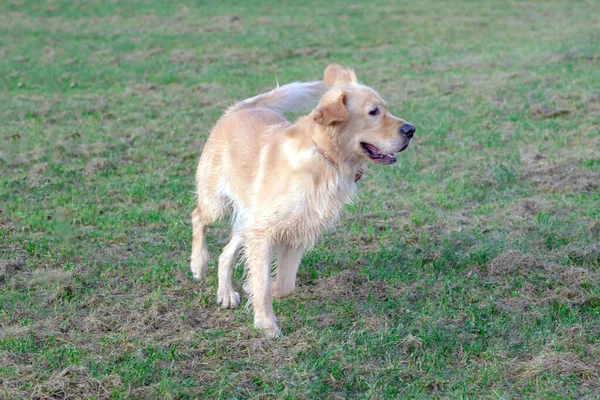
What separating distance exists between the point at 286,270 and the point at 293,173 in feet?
2.41

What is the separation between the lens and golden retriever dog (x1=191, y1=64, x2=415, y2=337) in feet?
14.6

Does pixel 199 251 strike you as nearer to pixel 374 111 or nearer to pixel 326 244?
pixel 326 244

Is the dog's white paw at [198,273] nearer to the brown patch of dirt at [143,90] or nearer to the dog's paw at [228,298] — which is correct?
the dog's paw at [228,298]

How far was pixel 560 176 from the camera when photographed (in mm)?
7289

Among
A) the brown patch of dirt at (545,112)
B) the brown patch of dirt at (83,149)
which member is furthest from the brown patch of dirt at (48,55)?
the brown patch of dirt at (545,112)

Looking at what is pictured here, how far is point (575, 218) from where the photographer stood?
20.7 feet

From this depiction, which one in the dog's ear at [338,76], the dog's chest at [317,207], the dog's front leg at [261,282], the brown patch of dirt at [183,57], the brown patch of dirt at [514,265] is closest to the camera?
the dog's chest at [317,207]

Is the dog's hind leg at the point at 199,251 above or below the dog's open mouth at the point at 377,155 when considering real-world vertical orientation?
below

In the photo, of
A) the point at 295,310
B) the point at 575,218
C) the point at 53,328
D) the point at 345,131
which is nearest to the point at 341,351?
the point at 295,310

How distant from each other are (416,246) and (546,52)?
8.71 m

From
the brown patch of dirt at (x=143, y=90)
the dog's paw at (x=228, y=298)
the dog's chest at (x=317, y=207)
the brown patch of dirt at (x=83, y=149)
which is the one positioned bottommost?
the dog's paw at (x=228, y=298)

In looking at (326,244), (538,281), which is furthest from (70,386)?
(538,281)

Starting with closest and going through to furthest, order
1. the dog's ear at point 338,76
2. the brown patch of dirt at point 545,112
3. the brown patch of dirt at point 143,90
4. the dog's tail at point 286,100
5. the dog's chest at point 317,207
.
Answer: the dog's chest at point 317,207
the dog's ear at point 338,76
the dog's tail at point 286,100
the brown patch of dirt at point 545,112
the brown patch of dirt at point 143,90

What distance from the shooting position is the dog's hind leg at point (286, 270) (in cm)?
486
